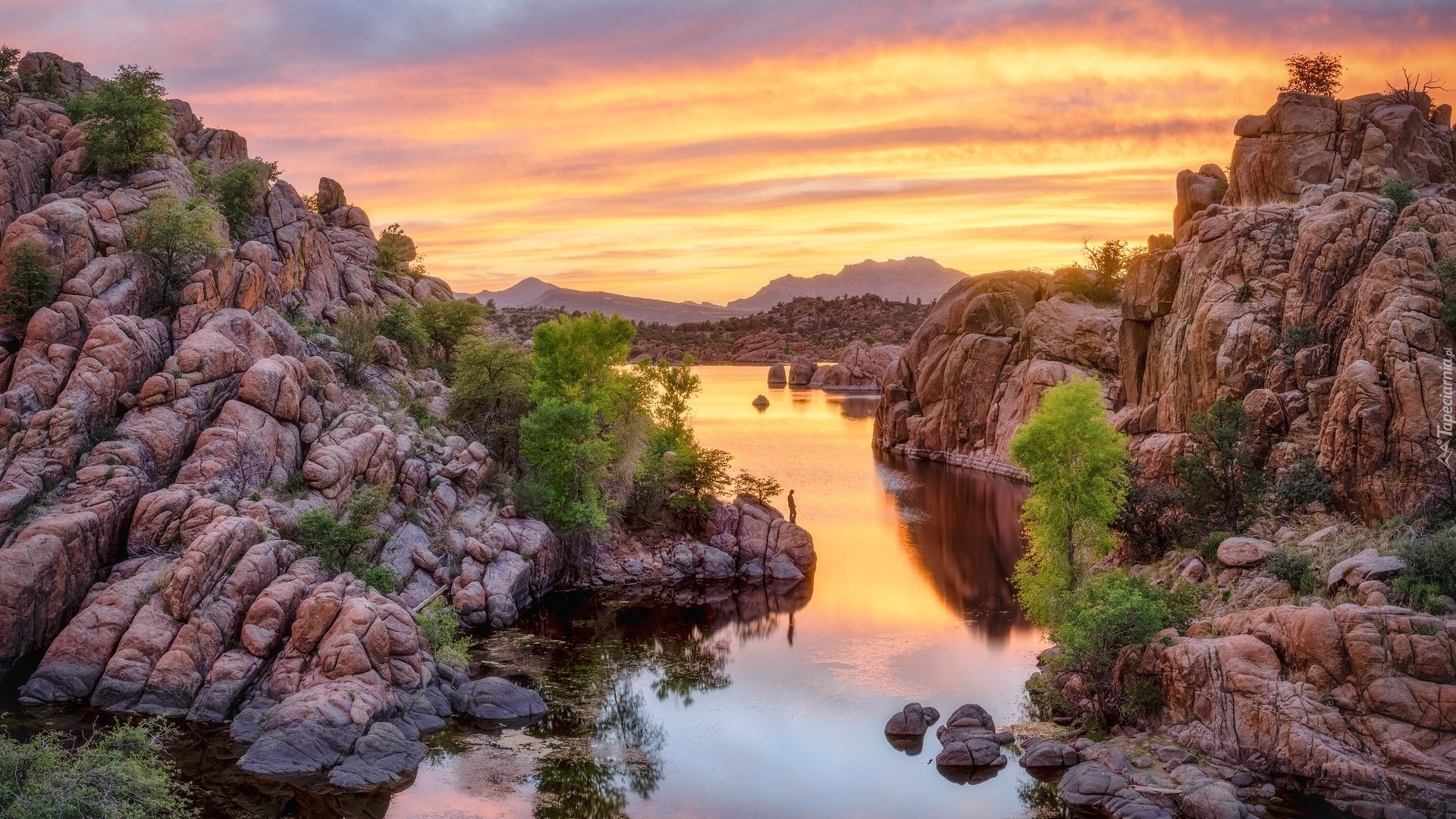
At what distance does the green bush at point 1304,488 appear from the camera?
126 ft

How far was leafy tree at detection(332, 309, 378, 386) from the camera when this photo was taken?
162 ft

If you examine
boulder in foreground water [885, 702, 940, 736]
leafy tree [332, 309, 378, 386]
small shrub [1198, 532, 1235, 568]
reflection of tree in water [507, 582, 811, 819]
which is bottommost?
reflection of tree in water [507, 582, 811, 819]

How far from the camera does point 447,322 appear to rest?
61344 millimetres

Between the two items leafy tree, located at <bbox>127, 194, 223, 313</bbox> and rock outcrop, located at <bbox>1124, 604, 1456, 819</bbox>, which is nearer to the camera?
rock outcrop, located at <bbox>1124, 604, 1456, 819</bbox>

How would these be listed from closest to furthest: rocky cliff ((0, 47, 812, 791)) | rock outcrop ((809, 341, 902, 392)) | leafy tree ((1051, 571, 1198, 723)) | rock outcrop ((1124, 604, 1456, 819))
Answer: rock outcrop ((1124, 604, 1456, 819)), rocky cliff ((0, 47, 812, 791)), leafy tree ((1051, 571, 1198, 723)), rock outcrop ((809, 341, 902, 392))

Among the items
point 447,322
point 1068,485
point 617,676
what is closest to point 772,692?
point 617,676

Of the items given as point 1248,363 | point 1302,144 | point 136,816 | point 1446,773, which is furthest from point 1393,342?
point 136,816

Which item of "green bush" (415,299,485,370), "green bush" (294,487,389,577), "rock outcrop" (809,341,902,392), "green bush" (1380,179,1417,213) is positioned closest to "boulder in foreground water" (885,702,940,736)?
"green bush" (294,487,389,577)

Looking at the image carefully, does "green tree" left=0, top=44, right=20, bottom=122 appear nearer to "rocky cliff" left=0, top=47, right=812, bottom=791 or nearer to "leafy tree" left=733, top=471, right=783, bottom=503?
"rocky cliff" left=0, top=47, right=812, bottom=791

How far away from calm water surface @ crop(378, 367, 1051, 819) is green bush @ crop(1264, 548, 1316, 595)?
30.1 feet

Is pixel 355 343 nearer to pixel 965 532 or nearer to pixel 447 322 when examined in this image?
pixel 447 322

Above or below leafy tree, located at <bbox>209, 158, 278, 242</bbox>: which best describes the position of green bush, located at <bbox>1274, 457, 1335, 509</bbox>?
below

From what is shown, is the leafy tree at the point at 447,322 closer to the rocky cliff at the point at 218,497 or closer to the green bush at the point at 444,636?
the rocky cliff at the point at 218,497

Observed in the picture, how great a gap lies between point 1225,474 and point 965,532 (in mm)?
23296
